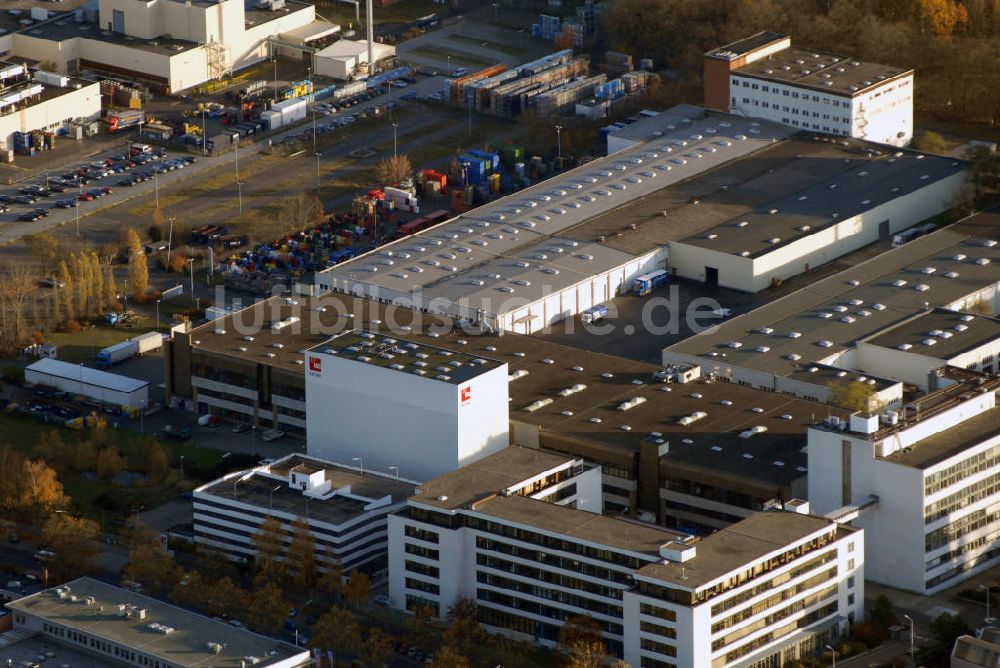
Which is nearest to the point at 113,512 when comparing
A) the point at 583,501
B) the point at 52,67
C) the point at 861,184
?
the point at 583,501

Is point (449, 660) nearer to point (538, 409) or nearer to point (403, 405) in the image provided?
point (403, 405)

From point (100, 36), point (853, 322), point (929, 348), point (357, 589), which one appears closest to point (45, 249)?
point (100, 36)

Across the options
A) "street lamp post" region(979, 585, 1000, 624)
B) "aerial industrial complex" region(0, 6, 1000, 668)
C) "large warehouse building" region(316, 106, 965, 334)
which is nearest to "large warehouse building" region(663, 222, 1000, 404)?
"aerial industrial complex" region(0, 6, 1000, 668)

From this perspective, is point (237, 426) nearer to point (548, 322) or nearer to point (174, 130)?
point (548, 322)

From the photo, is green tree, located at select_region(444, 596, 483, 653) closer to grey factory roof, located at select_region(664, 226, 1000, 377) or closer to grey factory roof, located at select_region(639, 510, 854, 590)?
grey factory roof, located at select_region(639, 510, 854, 590)

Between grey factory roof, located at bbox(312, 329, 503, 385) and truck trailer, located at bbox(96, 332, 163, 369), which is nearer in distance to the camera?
grey factory roof, located at bbox(312, 329, 503, 385)

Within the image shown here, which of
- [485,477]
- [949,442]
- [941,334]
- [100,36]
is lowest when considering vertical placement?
[485,477]
